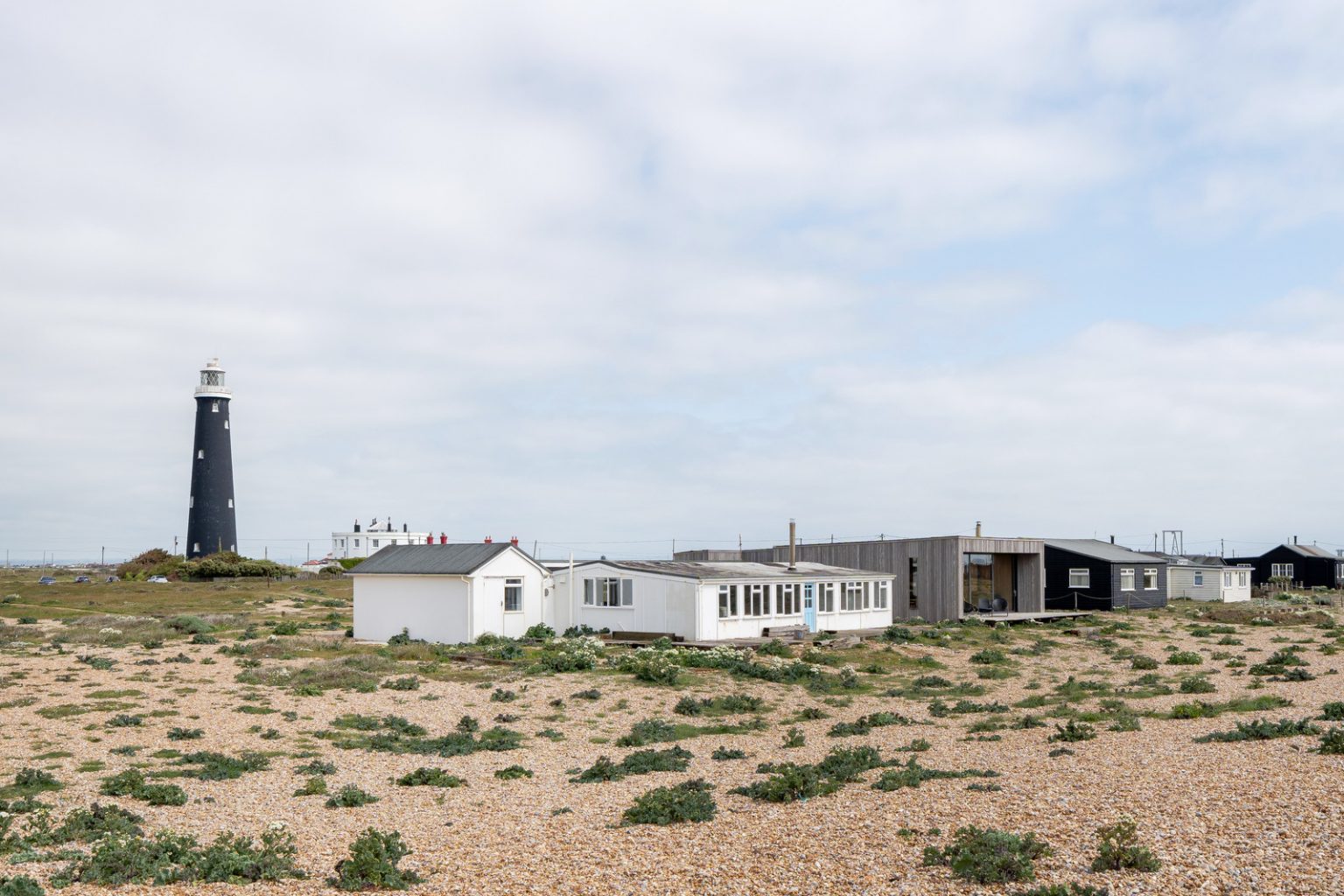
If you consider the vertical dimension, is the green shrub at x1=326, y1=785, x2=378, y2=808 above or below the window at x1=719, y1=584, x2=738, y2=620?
below

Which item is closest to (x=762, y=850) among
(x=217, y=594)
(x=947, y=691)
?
(x=947, y=691)

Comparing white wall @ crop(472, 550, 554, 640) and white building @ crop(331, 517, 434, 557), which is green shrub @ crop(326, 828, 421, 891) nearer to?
white wall @ crop(472, 550, 554, 640)

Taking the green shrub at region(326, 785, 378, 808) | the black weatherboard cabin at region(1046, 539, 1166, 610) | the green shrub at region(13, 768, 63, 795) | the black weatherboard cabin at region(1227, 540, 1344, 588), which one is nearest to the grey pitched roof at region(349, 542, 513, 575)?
the green shrub at region(13, 768, 63, 795)

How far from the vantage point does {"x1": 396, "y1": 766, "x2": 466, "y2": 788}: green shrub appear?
57.5 ft

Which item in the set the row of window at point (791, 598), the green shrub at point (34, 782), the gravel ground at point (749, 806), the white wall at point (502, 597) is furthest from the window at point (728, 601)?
the green shrub at point (34, 782)

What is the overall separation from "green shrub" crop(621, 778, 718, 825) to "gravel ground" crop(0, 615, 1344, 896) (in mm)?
325

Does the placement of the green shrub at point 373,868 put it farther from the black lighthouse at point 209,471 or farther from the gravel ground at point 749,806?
the black lighthouse at point 209,471

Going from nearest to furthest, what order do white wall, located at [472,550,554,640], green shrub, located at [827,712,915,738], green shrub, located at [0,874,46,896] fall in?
green shrub, located at [0,874,46,896] → green shrub, located at [827,712,915,738] → white wall, located at [472,550,554,640]

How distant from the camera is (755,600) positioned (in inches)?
1615

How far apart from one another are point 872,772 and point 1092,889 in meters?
7.46

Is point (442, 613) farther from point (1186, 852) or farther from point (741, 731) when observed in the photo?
point (1186, 852)

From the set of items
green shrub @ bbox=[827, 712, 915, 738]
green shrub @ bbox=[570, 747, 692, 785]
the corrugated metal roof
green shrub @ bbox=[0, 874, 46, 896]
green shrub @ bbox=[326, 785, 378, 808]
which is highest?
the corrugated metal roof

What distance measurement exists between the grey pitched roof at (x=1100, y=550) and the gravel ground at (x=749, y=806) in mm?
35933

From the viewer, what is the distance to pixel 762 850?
12.1 meters
